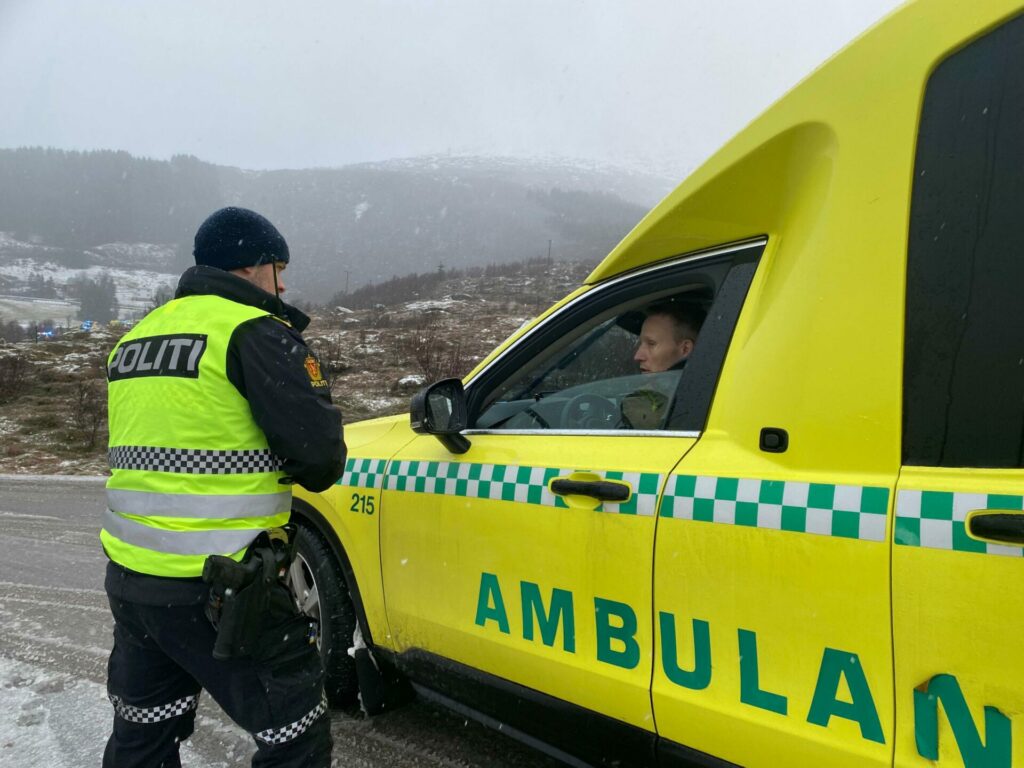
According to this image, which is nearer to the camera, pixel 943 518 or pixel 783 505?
pixel 943 518

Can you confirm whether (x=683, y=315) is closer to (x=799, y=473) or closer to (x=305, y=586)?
(x=799, y=473)

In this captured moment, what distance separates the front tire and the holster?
82 centimetres

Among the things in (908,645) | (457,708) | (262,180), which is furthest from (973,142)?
(262,180)

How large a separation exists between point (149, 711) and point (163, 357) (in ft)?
2.95

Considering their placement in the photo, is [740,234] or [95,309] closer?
[740,234]


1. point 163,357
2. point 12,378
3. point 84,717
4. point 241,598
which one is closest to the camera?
point 241,598

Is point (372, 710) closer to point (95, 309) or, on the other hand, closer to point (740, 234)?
point (740, 234)

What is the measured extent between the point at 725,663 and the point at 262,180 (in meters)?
197

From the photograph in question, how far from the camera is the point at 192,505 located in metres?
1.57

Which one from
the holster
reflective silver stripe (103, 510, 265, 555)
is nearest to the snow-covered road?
the holster

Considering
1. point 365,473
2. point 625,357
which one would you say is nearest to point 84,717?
point 365,473

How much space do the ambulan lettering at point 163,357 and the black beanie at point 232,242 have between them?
0.92 feet

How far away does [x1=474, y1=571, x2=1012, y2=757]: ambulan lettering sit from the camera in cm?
112

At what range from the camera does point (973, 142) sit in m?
1.23
